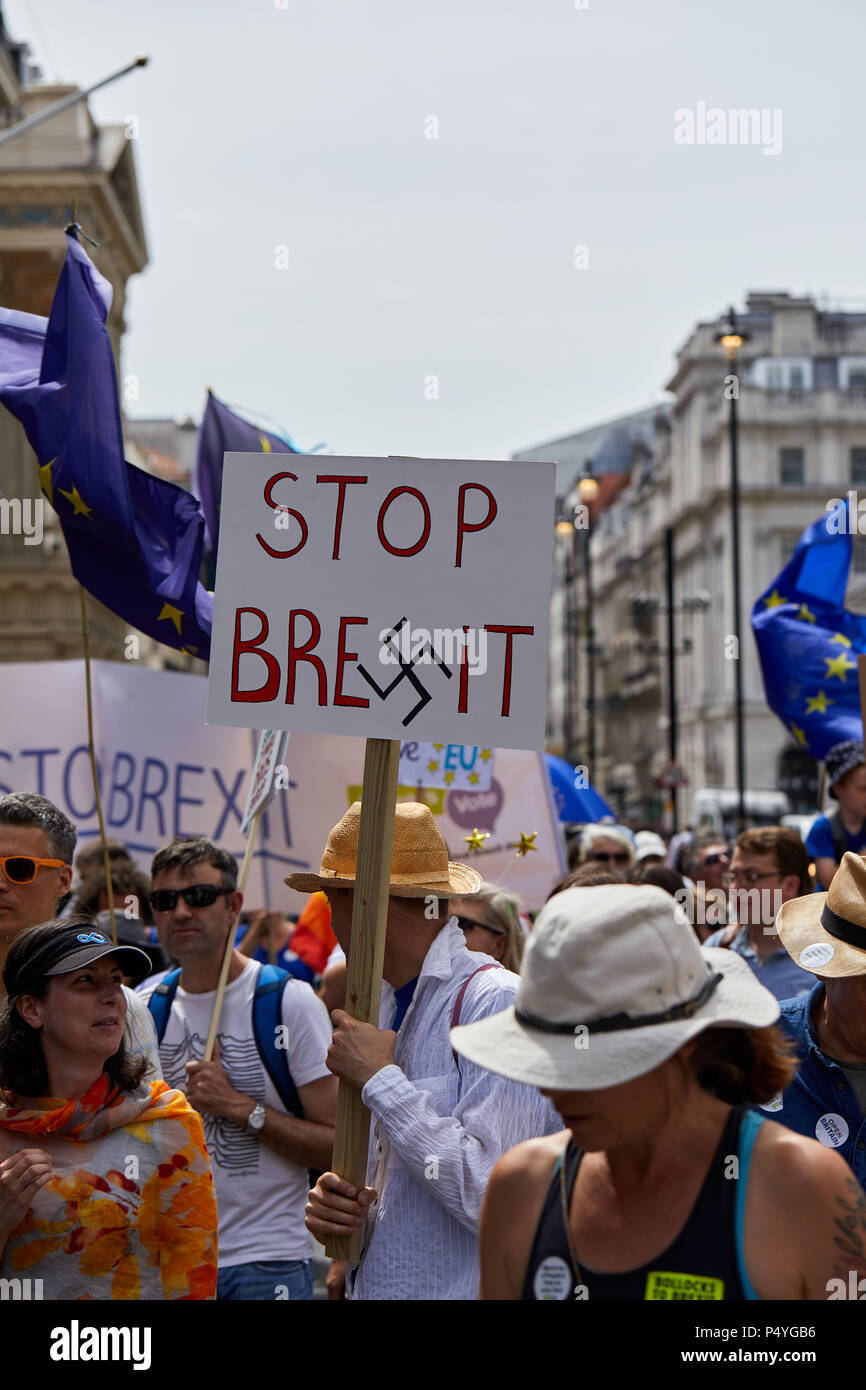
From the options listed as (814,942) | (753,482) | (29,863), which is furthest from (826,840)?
(753,482)

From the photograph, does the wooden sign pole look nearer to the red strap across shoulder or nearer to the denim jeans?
the red strap across shoulder

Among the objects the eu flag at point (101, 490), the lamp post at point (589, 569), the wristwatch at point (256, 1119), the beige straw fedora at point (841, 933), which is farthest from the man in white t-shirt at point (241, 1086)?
the lamp post at point (589, 569)

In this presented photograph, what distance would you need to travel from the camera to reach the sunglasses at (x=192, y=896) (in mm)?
4664

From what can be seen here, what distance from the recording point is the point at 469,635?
3.23 metres

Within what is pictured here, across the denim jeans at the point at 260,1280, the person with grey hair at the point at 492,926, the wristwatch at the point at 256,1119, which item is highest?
the person with grey hair at the point at 492,926

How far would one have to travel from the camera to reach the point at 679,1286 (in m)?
2.18

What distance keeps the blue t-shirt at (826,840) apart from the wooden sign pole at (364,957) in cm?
423

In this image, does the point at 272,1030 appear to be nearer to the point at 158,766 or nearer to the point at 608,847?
the point at 158,766

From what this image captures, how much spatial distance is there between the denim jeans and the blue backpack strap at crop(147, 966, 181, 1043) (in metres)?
0.67

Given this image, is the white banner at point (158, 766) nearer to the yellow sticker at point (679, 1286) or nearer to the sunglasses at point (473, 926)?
the sunglasses at point (473, 926)

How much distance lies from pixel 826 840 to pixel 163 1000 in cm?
354
